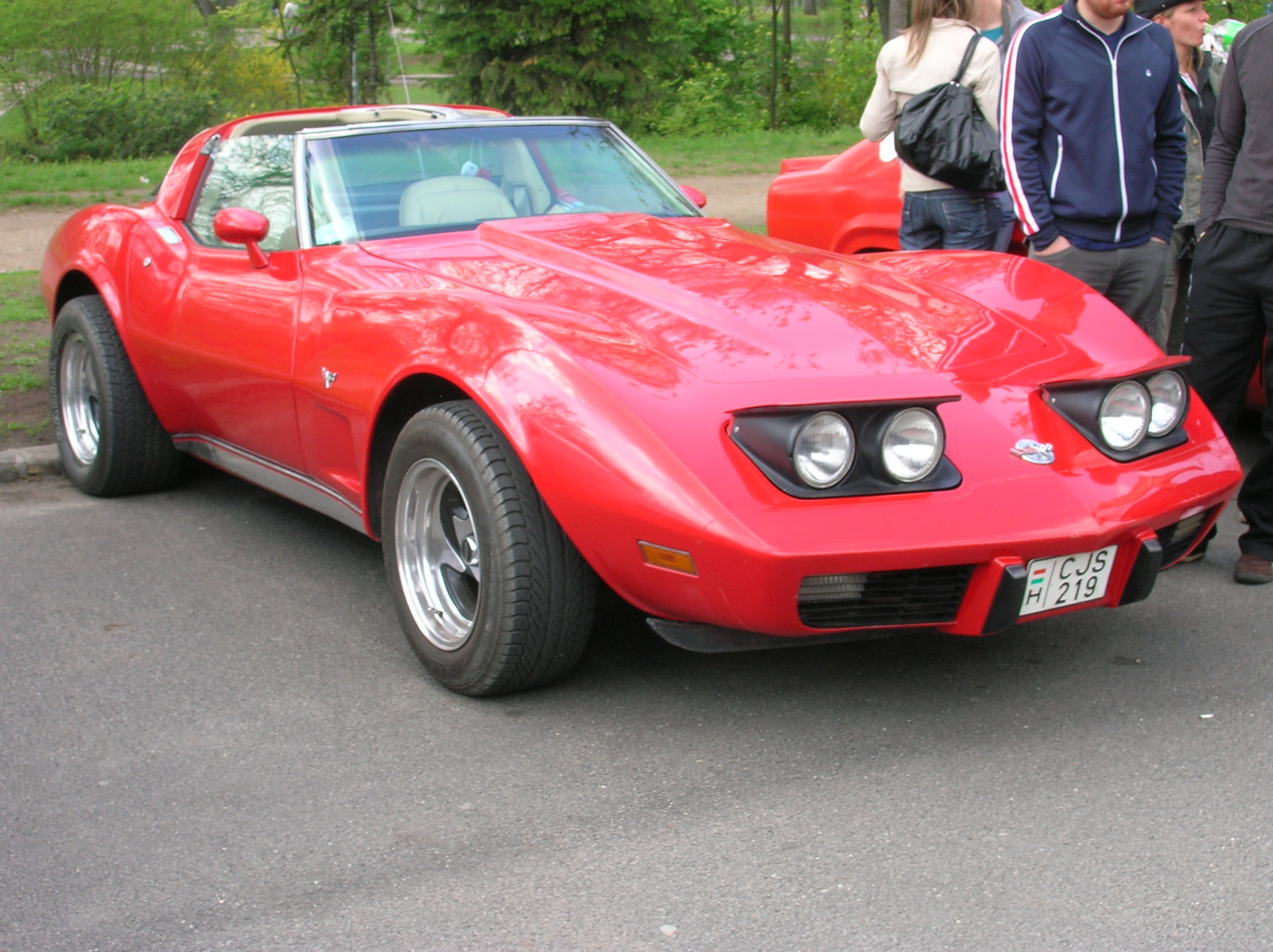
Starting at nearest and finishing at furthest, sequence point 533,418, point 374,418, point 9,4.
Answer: point 533,418
point 374,418
point 9,4

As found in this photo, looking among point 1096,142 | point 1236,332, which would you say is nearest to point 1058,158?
point 1096,142

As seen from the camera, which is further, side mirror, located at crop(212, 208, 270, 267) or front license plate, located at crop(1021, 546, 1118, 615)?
side mirror, located at crop(212, 208, 270, 267)

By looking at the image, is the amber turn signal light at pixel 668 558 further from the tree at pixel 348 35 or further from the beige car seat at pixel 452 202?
the tree at pixel 348 35

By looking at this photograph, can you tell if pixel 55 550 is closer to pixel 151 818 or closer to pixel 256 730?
pixel 256 730

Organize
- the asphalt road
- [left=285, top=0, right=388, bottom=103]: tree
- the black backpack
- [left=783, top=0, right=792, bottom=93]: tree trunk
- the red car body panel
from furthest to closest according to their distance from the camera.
Answer: 1. [left=783, top=0, right=792, bottom=93]: tree trunk
2. [left=285, top=0, right=388, bottom=103]: tree
3. the black backpack
4. the red car body panel
5. the asphalt road

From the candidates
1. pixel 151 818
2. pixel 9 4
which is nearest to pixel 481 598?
pixel 151 818

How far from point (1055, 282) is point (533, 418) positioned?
1.75m

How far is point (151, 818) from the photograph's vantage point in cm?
268

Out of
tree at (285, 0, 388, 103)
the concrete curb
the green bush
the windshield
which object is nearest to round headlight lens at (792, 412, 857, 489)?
the windshield

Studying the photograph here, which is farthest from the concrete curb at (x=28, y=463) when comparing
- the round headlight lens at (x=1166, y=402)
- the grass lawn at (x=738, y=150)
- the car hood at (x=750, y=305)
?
the grass lawn at (x=738, y=150)

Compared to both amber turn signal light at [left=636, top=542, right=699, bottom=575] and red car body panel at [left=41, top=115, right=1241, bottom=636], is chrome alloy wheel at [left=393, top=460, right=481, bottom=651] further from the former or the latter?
amber turn signal light at [left=636, top=542, right=699, bottom=575]

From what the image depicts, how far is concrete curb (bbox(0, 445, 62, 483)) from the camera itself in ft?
17.4

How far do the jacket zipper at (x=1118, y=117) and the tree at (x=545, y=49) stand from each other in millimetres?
15320

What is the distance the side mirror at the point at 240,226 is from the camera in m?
3.85
